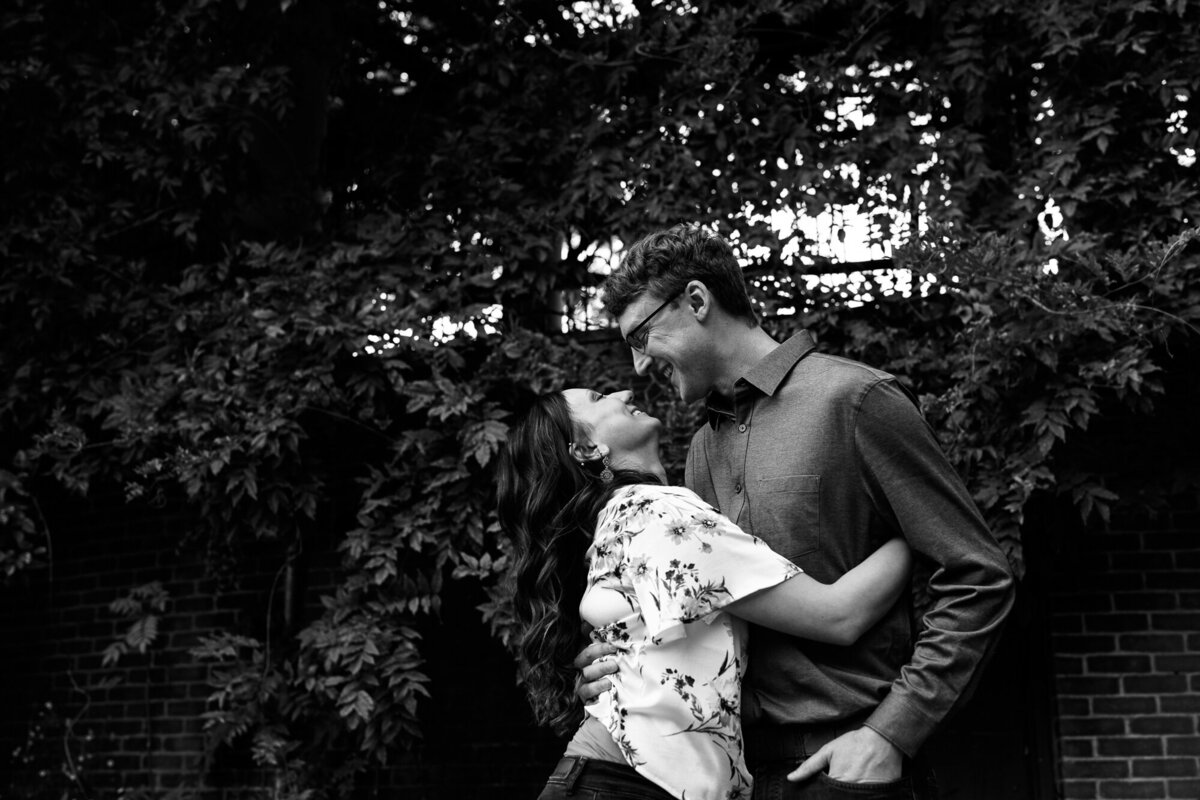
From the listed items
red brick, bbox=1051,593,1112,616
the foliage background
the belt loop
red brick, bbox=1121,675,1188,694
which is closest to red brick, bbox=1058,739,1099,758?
red brick, bbox=1121,675,1188,694

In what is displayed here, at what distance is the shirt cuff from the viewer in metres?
2.10

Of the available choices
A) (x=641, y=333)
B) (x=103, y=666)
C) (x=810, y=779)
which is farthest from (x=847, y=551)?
(x=103, y=666)

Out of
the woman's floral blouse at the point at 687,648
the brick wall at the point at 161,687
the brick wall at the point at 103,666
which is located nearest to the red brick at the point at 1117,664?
the brick wall at the point at 161,687

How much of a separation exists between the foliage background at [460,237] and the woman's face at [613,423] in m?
2.02

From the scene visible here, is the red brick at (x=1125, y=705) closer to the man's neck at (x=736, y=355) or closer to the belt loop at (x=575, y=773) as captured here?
the man's neck at (x=736, y=355)

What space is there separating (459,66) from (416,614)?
263 centimetres

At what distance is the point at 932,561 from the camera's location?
2.20 metres

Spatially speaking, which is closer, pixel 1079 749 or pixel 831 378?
pixel 831 378

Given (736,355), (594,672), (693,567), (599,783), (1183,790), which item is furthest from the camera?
(1183,790)

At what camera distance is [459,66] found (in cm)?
602

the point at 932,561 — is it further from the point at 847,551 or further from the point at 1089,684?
the point at 1089,684

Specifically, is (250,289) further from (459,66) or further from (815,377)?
(815,377)

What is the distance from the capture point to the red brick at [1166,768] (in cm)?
479

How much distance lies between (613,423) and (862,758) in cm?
101
